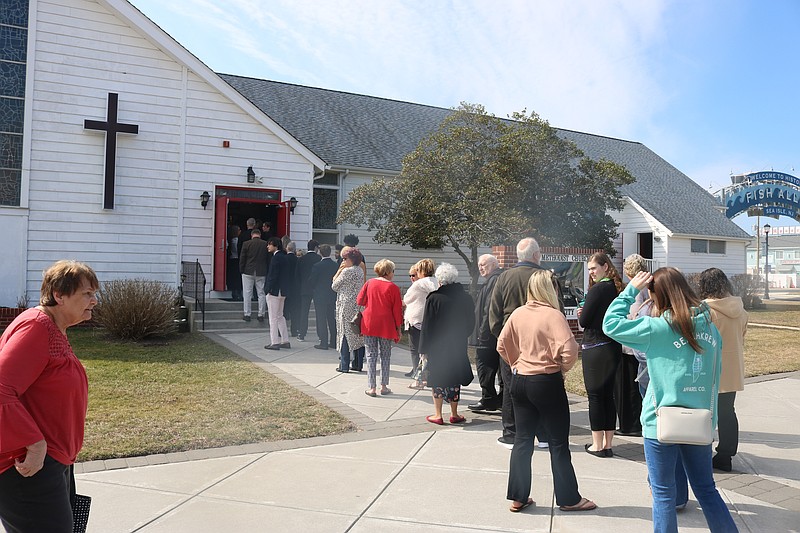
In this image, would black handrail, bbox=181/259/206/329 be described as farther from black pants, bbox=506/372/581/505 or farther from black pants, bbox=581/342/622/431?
black pants, bbox=506/372/581/505

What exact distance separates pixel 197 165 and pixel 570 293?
29.3ft

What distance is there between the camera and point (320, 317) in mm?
11430

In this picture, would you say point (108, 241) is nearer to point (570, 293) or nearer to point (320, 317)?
point (320, 317)

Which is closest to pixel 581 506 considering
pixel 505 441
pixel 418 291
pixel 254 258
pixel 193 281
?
pixel 505 441

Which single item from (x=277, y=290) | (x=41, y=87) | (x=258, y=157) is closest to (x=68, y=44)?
(x=41, y=87)

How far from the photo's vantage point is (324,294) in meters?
11.0

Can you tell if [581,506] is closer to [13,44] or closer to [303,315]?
[303,315]

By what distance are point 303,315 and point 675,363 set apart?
966 cm

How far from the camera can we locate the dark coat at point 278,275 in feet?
35.2

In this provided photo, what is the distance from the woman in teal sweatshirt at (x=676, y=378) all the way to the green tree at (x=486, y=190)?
37.1 feet

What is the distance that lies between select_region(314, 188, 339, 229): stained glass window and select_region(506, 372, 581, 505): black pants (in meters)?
14.6

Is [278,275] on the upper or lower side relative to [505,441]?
upper

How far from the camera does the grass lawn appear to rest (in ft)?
19.5

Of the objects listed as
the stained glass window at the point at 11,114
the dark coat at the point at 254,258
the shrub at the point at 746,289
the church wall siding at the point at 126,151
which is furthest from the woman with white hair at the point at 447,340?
the shrub at the point at 746,289
